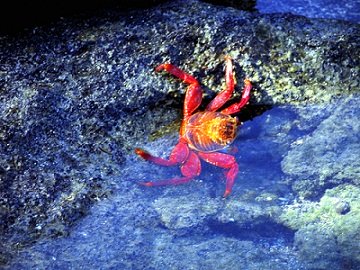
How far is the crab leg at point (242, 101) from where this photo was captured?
12.8 ft

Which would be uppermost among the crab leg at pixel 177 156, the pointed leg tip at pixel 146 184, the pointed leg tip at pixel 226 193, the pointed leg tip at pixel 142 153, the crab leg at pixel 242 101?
the crab leg at pixel 242 101

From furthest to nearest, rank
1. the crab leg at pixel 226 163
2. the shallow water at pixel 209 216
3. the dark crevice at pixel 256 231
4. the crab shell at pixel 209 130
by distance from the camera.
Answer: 1. the crab shell at pixel 209 130
2. the crab leg at pixel 226 163
3. the dark crevice at pixel 256 231
4. the shallow water at pixel 209 216

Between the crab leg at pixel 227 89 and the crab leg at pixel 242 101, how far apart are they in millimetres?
91

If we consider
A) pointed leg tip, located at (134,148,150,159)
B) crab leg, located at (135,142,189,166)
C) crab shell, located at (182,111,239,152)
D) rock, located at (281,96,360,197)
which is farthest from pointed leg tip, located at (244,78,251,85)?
pointed leg tip, located at (134,148,150,159)

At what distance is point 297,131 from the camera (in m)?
4.14

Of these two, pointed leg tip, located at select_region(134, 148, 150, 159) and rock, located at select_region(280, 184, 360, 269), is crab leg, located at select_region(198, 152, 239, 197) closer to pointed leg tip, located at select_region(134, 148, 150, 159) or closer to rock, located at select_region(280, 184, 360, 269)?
rock, located at select_region(280, 184, 360, 269)

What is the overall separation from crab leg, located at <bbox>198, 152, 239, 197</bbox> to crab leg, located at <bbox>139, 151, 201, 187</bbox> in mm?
101

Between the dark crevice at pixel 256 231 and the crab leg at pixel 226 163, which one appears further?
the crab leg at pixel 226 163

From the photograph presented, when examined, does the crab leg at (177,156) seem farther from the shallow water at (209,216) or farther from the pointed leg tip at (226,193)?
the pointed leg tip at (226,193)

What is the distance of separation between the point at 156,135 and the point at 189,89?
406 mm

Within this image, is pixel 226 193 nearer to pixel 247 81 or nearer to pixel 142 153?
pixel 142 153

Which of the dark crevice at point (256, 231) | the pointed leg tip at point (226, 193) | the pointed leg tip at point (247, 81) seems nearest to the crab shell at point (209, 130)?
the pointed leg tip at point (247, 81)

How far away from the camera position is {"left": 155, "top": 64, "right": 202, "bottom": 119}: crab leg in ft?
12.3

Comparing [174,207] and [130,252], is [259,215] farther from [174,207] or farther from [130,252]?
[130,252]
